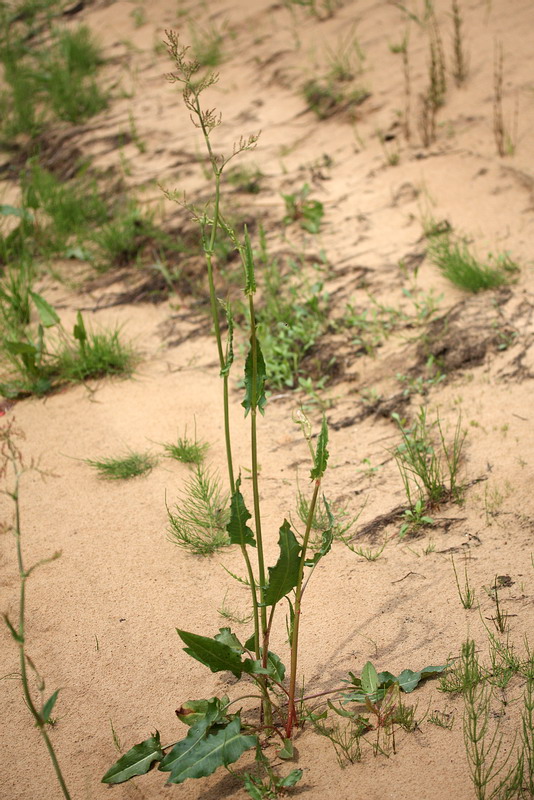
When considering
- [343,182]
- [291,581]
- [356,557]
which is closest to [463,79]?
[343,182]

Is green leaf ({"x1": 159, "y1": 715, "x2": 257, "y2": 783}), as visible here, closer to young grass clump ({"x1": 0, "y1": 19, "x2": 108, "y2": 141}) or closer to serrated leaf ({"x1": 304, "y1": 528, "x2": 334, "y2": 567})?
serrated leaf ({"x1": 304, "y1": 528, "x2": 334, "y2": 567})

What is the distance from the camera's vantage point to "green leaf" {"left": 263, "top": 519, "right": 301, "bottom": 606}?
1.74 meters

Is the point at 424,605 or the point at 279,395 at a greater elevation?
the point at 279,395

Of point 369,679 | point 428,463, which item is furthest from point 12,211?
point 369,679

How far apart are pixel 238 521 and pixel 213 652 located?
13.3 inches

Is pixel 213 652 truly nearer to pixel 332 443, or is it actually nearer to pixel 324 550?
pixel 324 550

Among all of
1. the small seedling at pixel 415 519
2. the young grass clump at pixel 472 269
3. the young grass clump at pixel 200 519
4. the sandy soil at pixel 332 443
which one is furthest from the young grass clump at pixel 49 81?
the small seedling at pixel 415 519

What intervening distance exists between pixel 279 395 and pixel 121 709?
5.61 ft

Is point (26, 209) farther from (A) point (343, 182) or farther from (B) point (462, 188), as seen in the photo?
(B) point (462, 188)

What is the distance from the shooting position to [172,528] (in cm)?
277

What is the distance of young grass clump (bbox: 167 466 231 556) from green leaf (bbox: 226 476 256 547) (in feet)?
2.75

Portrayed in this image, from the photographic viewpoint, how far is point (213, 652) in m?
1.81

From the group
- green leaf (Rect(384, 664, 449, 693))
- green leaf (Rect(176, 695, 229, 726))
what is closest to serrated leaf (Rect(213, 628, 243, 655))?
green leaf (Rect(176, 695, 229, 726))

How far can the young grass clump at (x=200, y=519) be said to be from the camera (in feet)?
8.70
